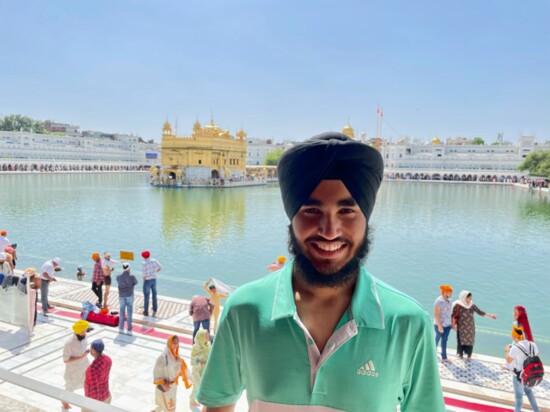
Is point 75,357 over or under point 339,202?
under

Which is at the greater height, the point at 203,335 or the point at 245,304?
the point at 245,304

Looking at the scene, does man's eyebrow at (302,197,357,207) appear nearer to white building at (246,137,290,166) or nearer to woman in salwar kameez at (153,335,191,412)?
woman in salwar kameez at (153,335,191,412)

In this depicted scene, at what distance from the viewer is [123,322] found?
255 inches

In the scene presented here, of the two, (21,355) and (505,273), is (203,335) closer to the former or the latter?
(21,355)

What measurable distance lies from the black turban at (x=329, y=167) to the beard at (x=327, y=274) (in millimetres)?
141

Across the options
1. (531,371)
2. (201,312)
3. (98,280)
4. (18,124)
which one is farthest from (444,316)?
(18,124)

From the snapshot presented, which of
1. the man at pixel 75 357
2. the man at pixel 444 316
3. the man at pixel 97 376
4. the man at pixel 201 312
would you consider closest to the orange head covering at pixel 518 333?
the man at pixel 444 316

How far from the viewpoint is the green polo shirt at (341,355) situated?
1189 mm

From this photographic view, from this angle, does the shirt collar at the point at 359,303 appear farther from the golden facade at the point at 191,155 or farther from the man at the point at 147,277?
the golden facade at the point at 191,155

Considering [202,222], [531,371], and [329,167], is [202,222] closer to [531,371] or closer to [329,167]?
[531,371]

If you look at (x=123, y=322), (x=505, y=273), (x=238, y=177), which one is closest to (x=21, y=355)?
(x=123, y=322)

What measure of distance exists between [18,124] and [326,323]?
94.9 metres

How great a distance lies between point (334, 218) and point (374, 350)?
417 millimetres

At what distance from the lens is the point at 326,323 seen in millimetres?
1295
